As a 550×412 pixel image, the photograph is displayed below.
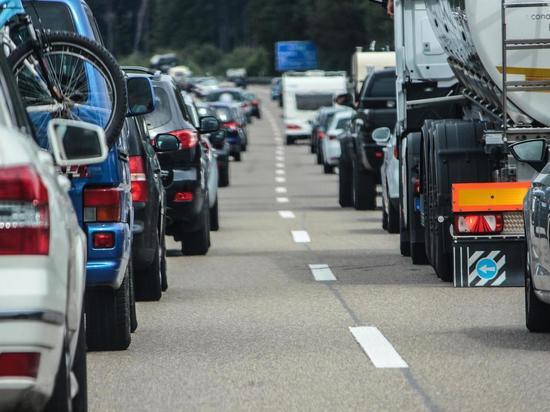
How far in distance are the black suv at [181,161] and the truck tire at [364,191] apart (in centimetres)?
872

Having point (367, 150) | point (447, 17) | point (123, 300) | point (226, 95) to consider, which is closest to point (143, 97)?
point (123, 300)

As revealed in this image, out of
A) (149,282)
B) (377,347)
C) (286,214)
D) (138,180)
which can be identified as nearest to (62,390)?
(377,347)

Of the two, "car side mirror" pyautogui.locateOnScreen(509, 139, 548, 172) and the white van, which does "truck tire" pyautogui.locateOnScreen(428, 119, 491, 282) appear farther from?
the white van

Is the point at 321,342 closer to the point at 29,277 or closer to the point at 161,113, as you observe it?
the point at 29,277

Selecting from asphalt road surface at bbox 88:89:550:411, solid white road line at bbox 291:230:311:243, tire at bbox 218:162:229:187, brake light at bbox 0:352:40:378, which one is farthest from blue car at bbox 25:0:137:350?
tire at bbox 218:162:229:187

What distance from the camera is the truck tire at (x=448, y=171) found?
1546 cm

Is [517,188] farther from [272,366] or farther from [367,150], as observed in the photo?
[367,150]

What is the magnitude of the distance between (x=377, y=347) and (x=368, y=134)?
49.7 feet

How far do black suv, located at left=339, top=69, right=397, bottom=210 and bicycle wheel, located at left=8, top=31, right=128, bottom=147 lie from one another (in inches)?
587

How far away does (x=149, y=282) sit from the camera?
14.1m

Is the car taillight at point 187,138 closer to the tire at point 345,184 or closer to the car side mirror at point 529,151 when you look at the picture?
the car side mirror at point 529,151

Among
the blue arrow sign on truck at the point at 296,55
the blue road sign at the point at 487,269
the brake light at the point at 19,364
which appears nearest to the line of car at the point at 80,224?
the brake light at the point at 19,364

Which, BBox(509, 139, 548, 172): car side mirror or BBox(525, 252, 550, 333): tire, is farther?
BBox(509, 139, 548, 172): car side mirror

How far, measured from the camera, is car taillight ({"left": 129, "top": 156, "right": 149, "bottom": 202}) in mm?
13648
